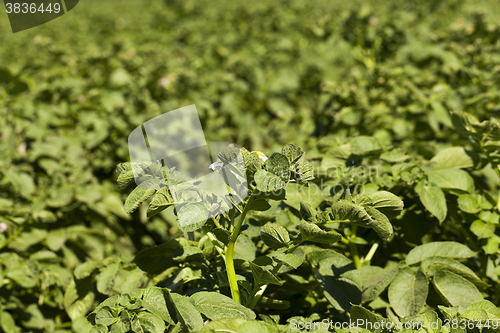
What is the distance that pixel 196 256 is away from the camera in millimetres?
914

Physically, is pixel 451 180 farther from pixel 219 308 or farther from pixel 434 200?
pixel 219 308

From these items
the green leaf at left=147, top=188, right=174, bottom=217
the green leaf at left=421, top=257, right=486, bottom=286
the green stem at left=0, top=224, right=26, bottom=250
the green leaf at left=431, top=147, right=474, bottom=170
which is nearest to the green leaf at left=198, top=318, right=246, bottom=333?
the green leaf at left=147, top=188, right=174, bottom=217

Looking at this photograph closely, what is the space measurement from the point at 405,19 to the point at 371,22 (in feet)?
2.44

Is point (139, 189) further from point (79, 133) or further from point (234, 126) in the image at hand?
point (234, 126)

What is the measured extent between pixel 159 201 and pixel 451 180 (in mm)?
865

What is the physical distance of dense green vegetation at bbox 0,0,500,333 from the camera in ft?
2.52

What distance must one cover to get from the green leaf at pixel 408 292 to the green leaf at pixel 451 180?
30 cm

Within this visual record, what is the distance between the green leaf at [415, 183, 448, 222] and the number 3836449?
4.38 ft

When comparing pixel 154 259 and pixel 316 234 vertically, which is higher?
pixel 316 234

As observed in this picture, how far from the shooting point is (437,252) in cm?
102

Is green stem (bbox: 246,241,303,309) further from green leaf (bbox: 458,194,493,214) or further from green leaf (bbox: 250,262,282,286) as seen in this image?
green leaf (bbox: 458,194,493,214)

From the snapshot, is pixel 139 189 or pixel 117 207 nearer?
pixel 139 189

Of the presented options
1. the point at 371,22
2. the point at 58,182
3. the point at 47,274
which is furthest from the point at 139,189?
the point at 371,22

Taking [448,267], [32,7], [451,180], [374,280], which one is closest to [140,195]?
[374,280]
